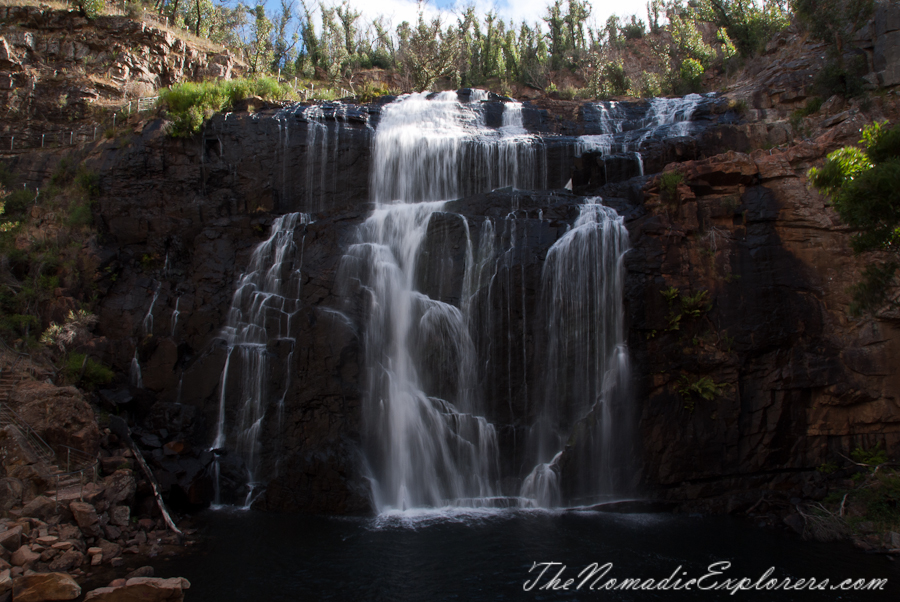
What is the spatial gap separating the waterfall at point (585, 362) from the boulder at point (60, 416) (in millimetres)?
11311

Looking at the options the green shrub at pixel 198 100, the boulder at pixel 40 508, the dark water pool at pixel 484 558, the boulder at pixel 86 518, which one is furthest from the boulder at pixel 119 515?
the green shrub at pixel 198 100

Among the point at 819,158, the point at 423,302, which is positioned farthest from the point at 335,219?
the point at 819,158

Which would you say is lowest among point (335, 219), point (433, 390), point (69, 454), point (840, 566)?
point (840, 566)

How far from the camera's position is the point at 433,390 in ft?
57.4

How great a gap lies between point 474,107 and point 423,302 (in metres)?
12.9

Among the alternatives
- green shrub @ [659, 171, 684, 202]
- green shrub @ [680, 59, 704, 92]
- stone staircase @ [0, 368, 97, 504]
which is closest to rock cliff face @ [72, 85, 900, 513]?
green shrub @ [659, 171, 684, 202]

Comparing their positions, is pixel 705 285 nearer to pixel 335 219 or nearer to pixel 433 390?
pixel 433 390

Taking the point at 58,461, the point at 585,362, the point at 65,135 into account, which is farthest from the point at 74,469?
the point at 65,135

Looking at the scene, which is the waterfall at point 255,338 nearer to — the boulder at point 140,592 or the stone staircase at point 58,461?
the stone staircase at point 58,461

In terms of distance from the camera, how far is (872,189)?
→ 1102cm

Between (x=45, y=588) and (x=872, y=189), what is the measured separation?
1626 cm

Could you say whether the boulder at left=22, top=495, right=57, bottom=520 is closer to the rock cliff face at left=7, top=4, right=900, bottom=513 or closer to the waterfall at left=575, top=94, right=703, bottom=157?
the rock cliff face at left=7, top=4, right=900, bottom=513

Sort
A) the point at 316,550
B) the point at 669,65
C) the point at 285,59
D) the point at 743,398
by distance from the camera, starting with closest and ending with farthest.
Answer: the point at 316,550 → the point at 743,398 → the point at 669,65 → the point at 285,59

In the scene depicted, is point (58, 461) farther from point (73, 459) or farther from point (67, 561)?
point (67, 561)
